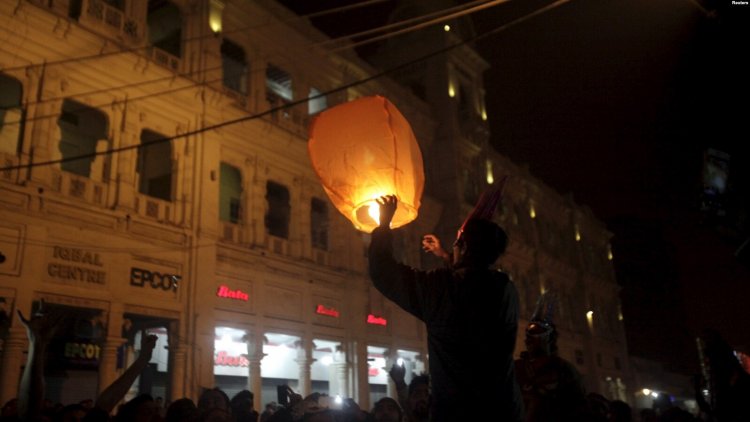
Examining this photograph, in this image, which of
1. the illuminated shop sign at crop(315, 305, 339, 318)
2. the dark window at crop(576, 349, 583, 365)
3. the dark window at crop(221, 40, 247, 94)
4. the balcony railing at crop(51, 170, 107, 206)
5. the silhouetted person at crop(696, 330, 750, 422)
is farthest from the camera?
the dark window at crop(576, 349, 583, 365)

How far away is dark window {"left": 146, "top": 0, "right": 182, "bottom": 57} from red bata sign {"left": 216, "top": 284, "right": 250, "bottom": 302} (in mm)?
6620

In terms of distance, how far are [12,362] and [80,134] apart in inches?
228

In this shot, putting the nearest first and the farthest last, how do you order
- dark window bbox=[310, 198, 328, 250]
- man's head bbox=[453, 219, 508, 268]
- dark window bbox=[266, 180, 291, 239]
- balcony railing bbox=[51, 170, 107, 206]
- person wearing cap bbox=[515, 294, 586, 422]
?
man's head bbox=[453, 219, 508, 268] → person wearing cap bbox=[515, 294, 586, 422] → balcony railing bbox=[51, 170, 107, 206] → dark window bbox=[266, 180, 291, 239] → dark window bbox=[310, 198, 328, 250]

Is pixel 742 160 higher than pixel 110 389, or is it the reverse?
pixel 742 160

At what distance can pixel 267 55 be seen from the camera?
18.9 meters

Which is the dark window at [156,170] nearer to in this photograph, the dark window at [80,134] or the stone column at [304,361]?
the dark window at [80,134]

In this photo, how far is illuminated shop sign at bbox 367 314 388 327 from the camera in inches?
794

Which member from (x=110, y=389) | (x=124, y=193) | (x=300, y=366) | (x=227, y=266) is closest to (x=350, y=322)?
(x=300, y=366)

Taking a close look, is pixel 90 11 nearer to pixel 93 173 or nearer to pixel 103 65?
pixel 103 65

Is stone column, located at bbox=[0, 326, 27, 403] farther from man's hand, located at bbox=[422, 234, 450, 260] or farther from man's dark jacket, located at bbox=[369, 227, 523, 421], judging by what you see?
man's dark jacket, located at bbox=[369, 227, 523, 421]

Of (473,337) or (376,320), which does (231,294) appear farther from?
(473,337)

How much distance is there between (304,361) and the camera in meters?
17.6

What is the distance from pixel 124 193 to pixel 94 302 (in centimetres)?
264

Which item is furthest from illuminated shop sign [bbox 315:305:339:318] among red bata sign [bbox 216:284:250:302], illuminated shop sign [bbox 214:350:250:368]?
red bata sign [bbox 216:284:250:302]
